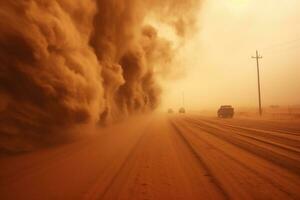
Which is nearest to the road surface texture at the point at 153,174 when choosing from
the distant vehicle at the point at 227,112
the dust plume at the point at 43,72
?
the dust plume at the point at 43,72

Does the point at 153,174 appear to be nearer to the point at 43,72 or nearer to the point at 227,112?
the point at 43,72

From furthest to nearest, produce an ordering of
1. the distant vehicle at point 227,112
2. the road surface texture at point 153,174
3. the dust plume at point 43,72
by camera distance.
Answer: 1. the distant vehicle at point 227,112
2. the dust plume at point 43,72
3. the road surface texture at point 153,174

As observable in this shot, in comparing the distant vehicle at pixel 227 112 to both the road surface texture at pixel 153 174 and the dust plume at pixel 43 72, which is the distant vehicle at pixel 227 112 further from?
the road surface texture at pixel 153 174

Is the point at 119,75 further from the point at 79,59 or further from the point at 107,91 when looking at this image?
the point at 79,59

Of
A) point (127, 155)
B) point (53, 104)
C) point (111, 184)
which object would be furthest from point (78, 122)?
point (111, 184)

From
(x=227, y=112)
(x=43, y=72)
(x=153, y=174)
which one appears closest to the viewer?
(x=153, y=174)

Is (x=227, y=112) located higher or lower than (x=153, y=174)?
higher

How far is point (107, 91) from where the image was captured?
83.5 ft

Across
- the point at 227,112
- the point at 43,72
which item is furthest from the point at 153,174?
the point at 227,112

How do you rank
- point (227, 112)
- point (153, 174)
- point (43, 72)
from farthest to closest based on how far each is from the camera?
point (227, 112)
point (43, 72)
point (153, 174)

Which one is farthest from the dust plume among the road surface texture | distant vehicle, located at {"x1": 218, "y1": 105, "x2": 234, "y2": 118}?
distant vehicle, located at {"x1": 218, "y1": 105, "x2": 234, "y2": 118}

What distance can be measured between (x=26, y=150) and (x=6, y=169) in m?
3.29

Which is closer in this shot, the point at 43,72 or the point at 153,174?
the point at 153,174

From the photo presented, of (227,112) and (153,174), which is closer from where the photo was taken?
(153,174)
